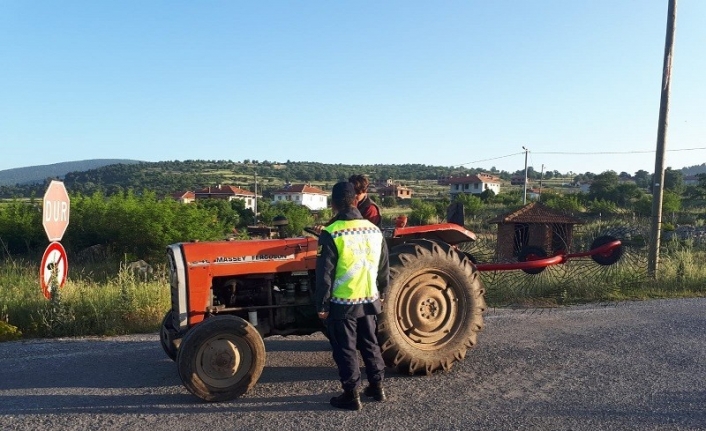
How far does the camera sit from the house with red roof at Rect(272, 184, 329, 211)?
78.6 metres

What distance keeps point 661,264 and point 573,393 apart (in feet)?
24.3

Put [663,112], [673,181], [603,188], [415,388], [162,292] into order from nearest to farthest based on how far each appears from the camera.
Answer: [415,388]
[162,292]
[663,112]
[603,188]
[673,181]

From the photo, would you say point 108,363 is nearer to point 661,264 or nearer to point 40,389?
point 40,389

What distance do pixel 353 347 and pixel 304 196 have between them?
75.7 m

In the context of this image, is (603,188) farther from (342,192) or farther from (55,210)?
(342,192)

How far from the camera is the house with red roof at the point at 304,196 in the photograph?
3093 inches

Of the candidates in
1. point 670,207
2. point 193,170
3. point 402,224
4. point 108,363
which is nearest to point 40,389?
point 108,363

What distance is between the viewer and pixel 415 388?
4875 mm

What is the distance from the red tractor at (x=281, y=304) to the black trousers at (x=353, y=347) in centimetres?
51

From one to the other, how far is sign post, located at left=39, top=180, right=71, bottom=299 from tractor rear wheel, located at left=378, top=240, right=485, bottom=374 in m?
4.55

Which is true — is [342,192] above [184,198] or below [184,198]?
above

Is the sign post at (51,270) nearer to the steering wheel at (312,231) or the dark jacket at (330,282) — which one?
the steering wheel at (312,231)

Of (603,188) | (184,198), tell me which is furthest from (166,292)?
(603,188)

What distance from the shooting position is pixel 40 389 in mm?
4910
